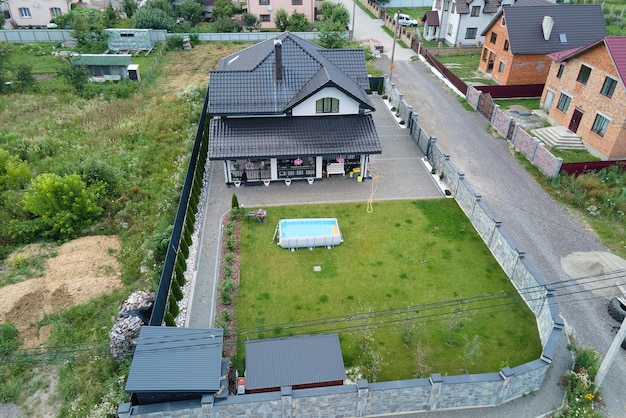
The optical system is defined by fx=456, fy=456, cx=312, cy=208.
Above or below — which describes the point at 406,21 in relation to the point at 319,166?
above

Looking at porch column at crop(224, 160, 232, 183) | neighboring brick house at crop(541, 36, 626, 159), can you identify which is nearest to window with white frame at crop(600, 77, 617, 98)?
neighboring brick house at crop(541, 36, 626, 159)

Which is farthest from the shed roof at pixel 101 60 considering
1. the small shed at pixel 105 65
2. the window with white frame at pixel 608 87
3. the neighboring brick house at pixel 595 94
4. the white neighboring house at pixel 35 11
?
the window with white frame at pixel 608 87

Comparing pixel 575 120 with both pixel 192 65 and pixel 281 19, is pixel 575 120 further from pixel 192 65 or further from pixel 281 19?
pixel 281 19

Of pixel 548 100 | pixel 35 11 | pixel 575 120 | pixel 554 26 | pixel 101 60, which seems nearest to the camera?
pixel 575 120

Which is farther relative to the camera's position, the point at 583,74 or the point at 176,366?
the point at 583,74

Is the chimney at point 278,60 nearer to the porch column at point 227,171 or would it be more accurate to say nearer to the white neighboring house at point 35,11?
the porch column at point 227,171

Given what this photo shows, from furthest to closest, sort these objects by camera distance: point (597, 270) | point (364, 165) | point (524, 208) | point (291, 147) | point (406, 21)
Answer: point (406, 21), point (364, 165), point (291, 147), point (524, 208), point (597, 270)

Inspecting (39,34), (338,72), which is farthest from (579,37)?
(39,34)

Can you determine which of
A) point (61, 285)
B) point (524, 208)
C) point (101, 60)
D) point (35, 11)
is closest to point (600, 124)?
point (524, 208)
